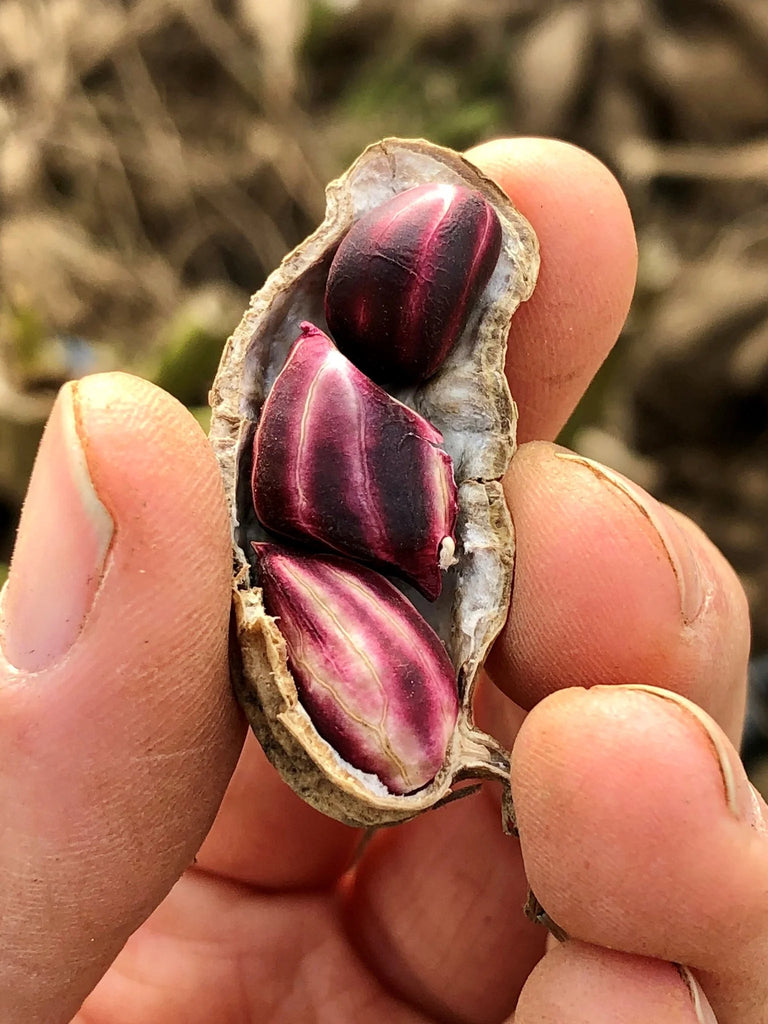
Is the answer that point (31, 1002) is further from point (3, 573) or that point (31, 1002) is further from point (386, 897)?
point (3, 573)

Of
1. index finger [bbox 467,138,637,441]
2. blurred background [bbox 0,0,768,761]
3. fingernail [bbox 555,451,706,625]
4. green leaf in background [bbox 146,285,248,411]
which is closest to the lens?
fingernail [bbox 555,451,706,625]

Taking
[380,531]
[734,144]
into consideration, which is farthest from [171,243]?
[380,531]

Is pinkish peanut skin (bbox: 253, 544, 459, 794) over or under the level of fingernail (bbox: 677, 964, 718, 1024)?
over

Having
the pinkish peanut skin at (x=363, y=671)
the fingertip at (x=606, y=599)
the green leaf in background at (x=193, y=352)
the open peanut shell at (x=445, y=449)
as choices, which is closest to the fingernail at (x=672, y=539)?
the fingertip at (x=606, y=599)

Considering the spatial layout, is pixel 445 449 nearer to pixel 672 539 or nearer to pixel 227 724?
pixel 672 539

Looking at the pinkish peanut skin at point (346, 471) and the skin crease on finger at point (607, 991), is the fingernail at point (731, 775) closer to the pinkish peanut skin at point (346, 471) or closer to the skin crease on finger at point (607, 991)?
the skin crease on finger at point (607, 991)

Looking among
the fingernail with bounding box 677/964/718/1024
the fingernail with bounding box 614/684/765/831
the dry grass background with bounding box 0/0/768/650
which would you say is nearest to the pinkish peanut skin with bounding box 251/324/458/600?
the fingernail with bounding box 614/684/765/831

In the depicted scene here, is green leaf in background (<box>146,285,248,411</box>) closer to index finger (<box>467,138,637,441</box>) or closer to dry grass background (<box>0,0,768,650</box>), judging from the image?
dry grass background (<box>0,0,768,650</box>)
